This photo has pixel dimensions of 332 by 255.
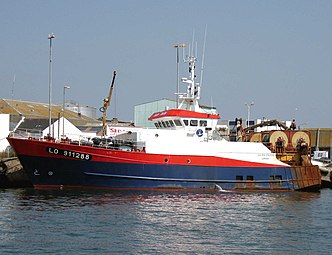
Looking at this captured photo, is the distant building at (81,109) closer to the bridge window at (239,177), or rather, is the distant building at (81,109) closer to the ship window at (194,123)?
the ship window at (194,123)

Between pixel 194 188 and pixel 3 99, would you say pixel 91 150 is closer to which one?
pixel 194 188

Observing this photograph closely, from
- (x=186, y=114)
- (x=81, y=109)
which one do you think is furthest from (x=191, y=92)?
(x=81, y=109)

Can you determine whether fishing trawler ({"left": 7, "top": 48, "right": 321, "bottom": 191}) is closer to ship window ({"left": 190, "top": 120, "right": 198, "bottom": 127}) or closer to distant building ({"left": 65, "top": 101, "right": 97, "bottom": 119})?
ship window ({"left": 190, "top": 120, "right": 198, "bottom": 127})

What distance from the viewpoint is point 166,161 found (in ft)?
116

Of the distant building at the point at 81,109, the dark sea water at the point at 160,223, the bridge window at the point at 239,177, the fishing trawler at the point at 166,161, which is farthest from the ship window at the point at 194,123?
the distant building at the point at 81,109

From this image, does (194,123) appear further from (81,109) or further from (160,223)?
(81,109)

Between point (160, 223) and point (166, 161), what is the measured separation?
10773mm

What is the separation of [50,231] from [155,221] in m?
4.84

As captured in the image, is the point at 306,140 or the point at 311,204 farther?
the point at 306,140

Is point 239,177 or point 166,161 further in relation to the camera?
point 239,177

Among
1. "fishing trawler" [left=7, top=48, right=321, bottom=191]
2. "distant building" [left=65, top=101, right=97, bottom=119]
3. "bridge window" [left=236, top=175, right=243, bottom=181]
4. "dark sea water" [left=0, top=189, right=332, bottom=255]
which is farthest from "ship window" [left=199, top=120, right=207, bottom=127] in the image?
"distant building" [left=65, top=101, right=97, bottom=119]

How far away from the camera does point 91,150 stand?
3438cm

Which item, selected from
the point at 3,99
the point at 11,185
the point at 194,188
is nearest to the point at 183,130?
the point at 194,188

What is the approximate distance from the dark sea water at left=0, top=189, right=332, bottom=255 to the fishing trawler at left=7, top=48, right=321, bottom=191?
1222 mm
